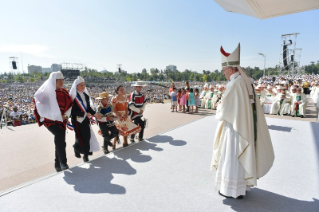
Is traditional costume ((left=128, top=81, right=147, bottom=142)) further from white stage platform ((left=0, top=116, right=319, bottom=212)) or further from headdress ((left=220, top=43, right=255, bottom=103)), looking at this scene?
headdress ((left=220, top=43, right=255, bottom=103))

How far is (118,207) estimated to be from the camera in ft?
7.73

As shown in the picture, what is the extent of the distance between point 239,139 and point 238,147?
0.10 metres

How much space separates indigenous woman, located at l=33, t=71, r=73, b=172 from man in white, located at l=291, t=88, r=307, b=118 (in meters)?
9.73

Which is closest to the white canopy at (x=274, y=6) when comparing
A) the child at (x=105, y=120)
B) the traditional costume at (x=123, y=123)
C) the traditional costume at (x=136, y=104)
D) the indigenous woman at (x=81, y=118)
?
the traditional costume at (x=136, y=104)

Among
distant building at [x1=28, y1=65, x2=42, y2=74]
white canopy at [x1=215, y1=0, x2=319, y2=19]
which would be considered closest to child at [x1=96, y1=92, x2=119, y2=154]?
white canopy at [x1=215, y1=0, x2=319, y2=19]

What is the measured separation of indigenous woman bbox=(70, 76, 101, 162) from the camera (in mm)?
3639

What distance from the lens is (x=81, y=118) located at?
3.66 m

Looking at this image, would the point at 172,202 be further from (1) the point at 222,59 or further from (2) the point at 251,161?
(1) the point at 222,59

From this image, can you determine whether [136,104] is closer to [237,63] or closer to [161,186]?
[161,186]

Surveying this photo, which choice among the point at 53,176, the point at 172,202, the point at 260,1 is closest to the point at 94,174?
the point at 53,176

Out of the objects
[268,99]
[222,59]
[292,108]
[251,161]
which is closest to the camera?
[251,161]

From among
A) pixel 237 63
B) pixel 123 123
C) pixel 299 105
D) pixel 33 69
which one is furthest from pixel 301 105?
pixel 33 69

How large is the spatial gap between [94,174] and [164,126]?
421 centimetres

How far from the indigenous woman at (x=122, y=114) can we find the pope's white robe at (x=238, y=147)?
8.67 ft
